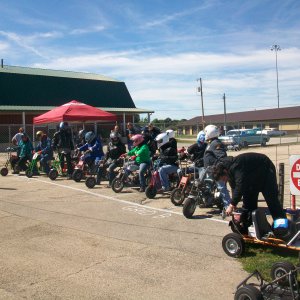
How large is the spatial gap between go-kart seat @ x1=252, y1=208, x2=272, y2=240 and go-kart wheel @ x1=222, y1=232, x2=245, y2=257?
0.26m

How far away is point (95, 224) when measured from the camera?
8242mm

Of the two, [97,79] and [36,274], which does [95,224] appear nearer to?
[36,274]

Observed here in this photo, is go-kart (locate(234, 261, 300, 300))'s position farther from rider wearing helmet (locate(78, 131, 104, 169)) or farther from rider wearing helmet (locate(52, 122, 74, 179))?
rider wearing helmet (locate(52, 122, 74, 179))

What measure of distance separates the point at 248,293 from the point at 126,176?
826 cm

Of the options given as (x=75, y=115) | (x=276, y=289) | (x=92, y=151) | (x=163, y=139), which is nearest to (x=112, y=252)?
(x=276, y=289)

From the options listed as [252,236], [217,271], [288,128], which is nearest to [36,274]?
[217,271]

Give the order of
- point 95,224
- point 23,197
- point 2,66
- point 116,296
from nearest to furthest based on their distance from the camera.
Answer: point 116,296 → point 95,224 → point 23,197 → point 2,66

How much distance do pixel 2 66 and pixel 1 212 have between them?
3745 centimetres

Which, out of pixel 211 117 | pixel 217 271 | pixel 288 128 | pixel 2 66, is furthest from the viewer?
pixel 211 117

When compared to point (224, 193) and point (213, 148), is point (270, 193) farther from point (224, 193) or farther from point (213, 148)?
point (213, 148)

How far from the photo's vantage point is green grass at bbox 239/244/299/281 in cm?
545

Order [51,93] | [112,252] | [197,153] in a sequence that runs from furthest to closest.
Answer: [51,93] → [197,153] → [112,252]

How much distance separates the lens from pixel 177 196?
9.86m

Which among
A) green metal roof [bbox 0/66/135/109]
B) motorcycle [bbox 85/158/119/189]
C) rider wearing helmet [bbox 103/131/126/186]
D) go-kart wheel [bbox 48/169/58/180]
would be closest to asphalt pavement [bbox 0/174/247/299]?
rider wearing helmet [bbox 103/131/126/186]
